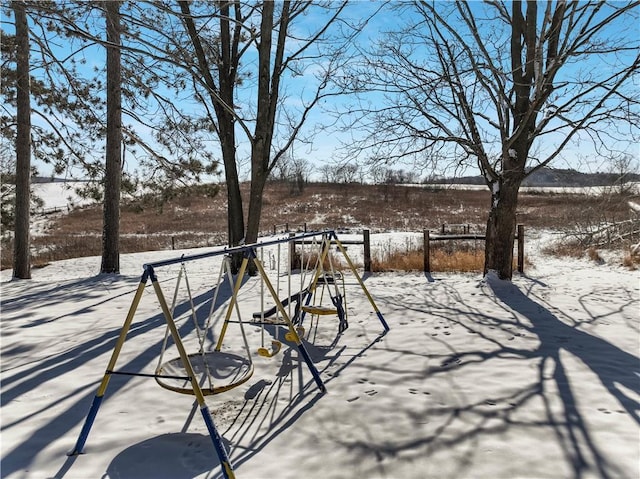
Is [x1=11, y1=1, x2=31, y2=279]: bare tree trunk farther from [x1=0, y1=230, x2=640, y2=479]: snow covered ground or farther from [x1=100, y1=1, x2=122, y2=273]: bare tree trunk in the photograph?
[x1=0, y1=230, x2=640, y2=479]: snow covered ground

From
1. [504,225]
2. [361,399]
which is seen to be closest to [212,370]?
[361,399]

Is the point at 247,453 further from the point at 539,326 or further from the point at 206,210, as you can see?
the point at 206,210

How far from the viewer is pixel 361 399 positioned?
3760 millimetres

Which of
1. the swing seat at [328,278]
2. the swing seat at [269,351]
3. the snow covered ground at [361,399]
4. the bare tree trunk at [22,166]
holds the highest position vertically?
the bare tree trunk at [22,166]

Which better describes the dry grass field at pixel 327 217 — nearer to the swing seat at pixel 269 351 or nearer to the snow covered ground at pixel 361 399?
the snow covered ground at pixel 361 399

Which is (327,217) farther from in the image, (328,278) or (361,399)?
(361,399)

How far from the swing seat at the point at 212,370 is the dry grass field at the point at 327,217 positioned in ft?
36.0

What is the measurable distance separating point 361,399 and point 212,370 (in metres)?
1.30

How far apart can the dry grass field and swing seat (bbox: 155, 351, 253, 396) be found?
11.0 m

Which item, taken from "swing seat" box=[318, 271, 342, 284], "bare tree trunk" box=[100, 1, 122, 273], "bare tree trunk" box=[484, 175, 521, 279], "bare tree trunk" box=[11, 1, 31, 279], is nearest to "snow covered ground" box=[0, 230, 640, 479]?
"swing seat" box=[318, 271, 342, 284]

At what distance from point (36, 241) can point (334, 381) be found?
2815 cm

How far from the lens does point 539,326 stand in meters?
5.93

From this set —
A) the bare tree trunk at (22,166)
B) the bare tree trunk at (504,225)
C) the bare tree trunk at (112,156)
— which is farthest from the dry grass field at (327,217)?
the bare tree trunk at (504,225)

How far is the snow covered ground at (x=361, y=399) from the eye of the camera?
2.80m
